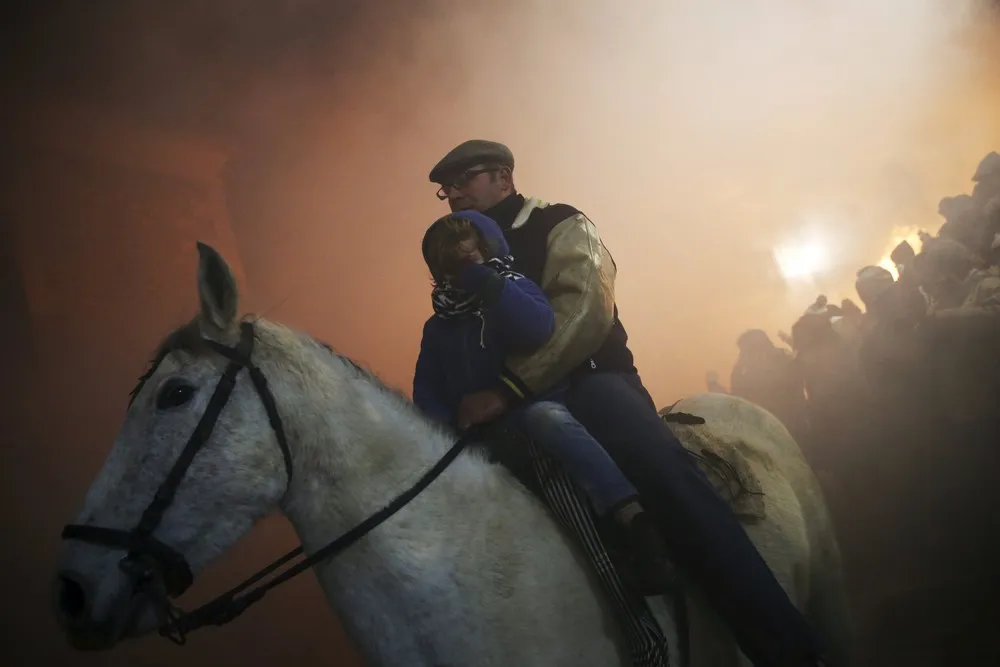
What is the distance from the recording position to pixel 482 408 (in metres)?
1.41

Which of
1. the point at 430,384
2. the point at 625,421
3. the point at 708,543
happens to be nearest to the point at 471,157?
the point at 430,384

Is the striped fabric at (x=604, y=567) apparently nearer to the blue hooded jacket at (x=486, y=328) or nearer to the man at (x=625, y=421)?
the man at (x=625, y=421)

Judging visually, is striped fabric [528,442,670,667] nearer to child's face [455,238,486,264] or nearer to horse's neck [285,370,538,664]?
horse's neck [285,370,538,664]

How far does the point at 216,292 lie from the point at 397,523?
678 millimetres

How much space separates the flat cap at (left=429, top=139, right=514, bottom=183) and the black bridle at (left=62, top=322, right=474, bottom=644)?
98 cm

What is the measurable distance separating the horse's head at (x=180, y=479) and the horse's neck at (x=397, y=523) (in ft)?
0.37

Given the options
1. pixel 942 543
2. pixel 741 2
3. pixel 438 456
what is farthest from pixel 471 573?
pixel 741 2

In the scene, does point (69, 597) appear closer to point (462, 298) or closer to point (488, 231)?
point (462, 298)

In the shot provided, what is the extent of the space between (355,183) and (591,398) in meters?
3.83

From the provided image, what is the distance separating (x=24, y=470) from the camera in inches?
127

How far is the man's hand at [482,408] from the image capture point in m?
1.40

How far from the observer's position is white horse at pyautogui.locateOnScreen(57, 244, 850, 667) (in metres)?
1.11

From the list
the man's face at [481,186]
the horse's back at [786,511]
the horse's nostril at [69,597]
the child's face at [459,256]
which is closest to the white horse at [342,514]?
the horse's nostril at [69,597]

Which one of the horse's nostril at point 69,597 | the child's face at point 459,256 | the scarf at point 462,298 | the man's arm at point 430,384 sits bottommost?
the horse's nostril at point 69,597
